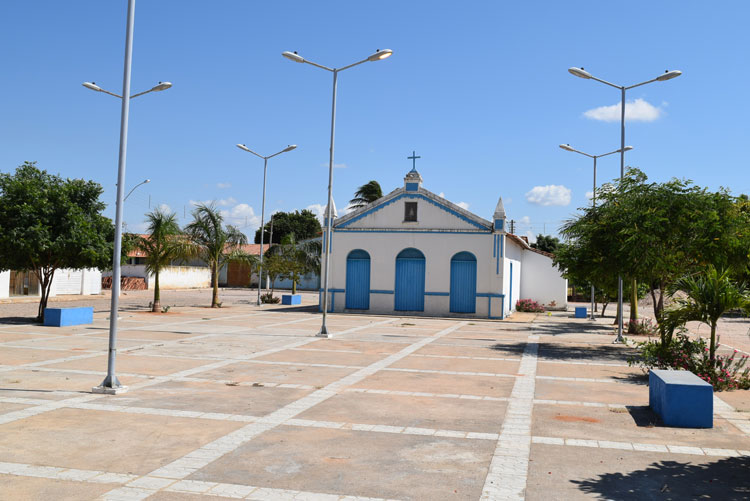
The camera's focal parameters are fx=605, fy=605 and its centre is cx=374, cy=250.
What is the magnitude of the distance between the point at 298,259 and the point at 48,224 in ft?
72.3

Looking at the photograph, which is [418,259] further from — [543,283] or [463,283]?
[543,283]

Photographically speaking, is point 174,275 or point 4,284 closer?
point 4,284

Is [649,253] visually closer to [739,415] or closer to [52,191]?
[739,415]

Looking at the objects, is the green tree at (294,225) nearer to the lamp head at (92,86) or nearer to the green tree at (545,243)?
the green tree at (545,243)

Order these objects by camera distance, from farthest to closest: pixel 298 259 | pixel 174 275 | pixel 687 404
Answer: pixel 174 275 < pixel 298 259 < pixel 687 404

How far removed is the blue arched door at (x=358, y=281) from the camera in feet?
103

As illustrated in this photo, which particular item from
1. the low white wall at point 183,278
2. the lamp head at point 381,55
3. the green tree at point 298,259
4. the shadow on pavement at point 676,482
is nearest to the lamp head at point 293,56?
the lamp head at point 381,55

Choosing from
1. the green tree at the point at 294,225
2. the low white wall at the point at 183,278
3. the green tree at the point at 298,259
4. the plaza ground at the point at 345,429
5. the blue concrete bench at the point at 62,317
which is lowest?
the plaza ground at the point at 345,429

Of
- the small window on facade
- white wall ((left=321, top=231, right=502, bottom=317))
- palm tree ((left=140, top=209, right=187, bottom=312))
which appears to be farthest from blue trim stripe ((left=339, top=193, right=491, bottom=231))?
palm tree ((left=140, top=209, right=187, bottom=312))

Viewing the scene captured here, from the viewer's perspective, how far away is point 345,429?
818 cm

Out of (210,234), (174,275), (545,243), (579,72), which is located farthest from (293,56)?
(545,243)

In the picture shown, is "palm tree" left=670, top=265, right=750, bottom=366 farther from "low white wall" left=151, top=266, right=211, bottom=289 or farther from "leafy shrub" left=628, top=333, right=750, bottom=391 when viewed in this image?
"low white wall" left=151, top=266, right=211, bottom=289

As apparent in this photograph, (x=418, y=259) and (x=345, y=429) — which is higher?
(x=418, y=259)

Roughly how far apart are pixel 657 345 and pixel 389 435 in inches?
286
